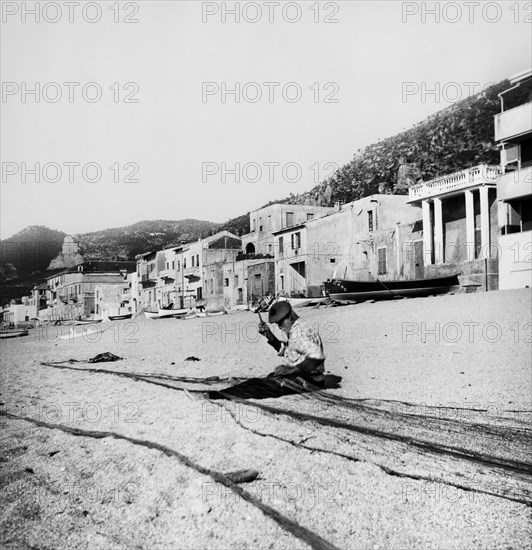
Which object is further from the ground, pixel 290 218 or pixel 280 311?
pixel 290 218

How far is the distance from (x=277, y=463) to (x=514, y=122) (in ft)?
80.4

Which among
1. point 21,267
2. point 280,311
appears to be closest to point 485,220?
point 280,311

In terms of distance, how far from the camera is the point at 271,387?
27.5 feet

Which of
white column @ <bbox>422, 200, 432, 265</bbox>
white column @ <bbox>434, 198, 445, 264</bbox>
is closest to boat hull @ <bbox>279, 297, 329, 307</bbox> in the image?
white column @ <bbox>422, 200, 432, 265</bbox>

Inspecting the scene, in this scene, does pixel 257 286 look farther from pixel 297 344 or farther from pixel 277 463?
pixel 277 463

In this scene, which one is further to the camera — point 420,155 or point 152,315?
point 420,155

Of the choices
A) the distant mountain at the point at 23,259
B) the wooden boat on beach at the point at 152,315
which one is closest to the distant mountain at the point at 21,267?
the distant mountain at the point at 23,259

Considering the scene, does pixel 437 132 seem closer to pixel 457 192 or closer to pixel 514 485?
pixel 457 192

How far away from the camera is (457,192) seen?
3052 cm

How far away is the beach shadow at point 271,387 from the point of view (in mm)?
8164

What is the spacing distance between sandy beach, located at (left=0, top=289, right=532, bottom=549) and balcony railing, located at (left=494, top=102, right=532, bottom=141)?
17100mm

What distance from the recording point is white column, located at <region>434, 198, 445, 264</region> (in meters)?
31.7

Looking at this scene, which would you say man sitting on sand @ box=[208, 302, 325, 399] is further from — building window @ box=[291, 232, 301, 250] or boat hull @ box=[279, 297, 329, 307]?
building window @ box=[291, 232, 301, 250]

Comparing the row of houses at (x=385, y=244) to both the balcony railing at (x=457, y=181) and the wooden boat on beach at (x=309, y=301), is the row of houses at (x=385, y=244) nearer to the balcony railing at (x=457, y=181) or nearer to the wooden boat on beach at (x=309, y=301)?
the balcony railing at (x=457, y=181)
